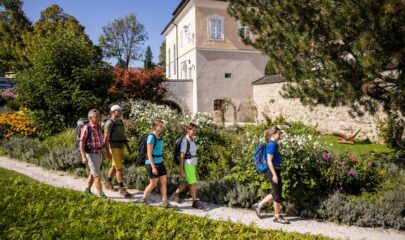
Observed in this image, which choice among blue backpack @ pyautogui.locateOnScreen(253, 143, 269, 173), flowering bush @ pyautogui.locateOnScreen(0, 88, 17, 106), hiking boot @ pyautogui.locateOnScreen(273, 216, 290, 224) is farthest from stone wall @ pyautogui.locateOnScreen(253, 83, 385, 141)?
flowering bush @ pyautogui.locateOnScreen(0, 88, 17, 106)

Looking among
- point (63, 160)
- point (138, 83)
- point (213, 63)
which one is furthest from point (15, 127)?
point (213, 63)

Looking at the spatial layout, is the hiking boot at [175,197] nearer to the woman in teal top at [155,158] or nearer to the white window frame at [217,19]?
the woman in teal top at [155,158]

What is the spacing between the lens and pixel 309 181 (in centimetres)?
612

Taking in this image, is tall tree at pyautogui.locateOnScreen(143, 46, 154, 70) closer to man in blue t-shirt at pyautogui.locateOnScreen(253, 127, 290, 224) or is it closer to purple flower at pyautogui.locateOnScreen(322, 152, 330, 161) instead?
purple flower at pyautogui.locateOnScreen(322, 152, 330, 161)

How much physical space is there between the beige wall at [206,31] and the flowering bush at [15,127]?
13040mm

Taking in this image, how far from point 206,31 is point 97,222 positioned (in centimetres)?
2024

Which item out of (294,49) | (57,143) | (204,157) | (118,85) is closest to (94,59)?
(57,143)

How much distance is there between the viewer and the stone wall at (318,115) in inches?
527

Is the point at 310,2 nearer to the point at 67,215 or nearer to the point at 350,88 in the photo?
the point at 350,88

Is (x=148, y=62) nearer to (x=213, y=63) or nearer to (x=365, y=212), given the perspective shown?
(x=213, y=63)

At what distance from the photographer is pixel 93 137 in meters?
5.84

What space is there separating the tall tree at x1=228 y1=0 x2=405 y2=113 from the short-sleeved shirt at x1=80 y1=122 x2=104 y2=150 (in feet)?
14.4

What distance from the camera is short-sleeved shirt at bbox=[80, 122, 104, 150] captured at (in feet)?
19.0

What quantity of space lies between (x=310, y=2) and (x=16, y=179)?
657 cm
